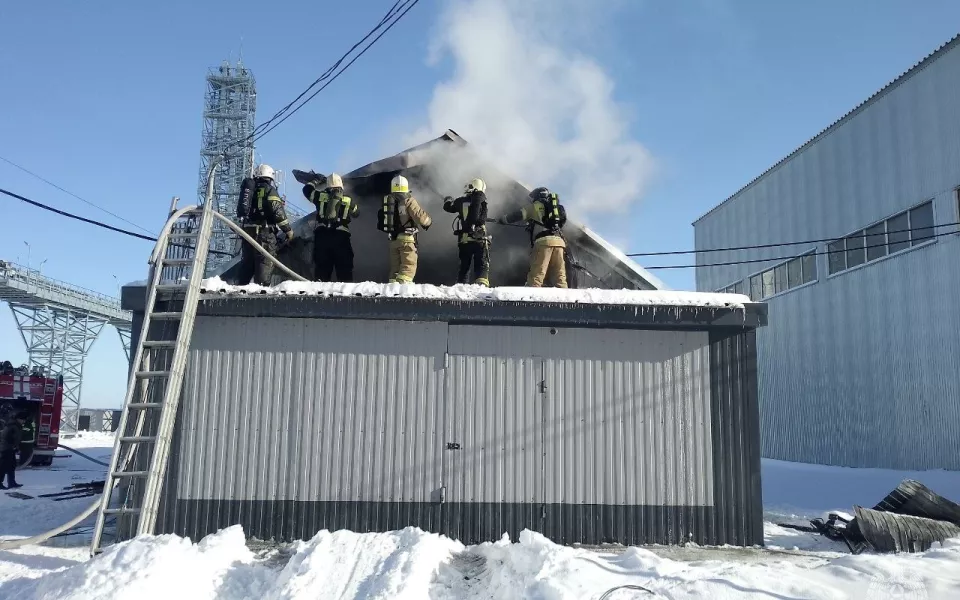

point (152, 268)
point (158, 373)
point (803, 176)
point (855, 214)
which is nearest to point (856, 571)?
point (158, 373)

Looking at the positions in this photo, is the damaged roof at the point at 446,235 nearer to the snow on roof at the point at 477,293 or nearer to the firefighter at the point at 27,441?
the snow on roof at the point at 477,293

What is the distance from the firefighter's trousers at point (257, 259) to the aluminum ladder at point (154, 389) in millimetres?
1266

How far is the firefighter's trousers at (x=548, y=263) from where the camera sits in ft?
33.1

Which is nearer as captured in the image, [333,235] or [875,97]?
[333,235]

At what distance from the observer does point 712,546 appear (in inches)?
328

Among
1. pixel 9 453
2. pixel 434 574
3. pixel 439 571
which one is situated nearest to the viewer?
Answer: pixel 434 574

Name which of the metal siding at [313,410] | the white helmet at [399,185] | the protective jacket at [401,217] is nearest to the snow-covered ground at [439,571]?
the metal siding at [313,410]

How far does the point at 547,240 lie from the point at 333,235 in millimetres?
3136

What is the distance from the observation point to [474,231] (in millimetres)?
10086

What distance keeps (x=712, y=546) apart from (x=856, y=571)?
6.31ft

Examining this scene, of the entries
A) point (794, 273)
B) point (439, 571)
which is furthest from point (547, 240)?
point (794, 273)

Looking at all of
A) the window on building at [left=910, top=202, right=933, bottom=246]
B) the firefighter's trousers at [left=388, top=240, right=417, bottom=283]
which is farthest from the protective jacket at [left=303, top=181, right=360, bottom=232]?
the window on building at [left=910, top=202, right=933, bottom=246]

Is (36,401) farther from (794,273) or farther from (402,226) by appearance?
(794,273)

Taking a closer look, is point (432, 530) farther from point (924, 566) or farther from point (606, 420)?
point (924, 566)
